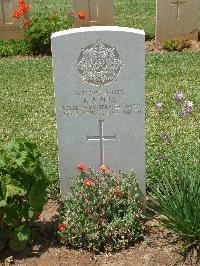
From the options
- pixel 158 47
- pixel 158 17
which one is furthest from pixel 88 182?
pixel 158 17

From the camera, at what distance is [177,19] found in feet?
33.1

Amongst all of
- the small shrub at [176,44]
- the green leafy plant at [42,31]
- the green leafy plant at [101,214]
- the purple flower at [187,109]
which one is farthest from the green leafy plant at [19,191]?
the small shrub at [176,44]

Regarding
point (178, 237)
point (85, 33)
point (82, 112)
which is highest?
point (85, 33)

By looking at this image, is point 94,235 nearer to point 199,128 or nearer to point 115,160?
point 115,160

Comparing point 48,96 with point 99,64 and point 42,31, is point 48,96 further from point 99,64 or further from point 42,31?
point 99,64

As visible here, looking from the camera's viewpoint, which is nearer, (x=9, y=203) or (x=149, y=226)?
(x=9, y=203)

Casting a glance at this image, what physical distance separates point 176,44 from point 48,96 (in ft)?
10.3

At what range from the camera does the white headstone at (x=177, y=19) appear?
9.93m

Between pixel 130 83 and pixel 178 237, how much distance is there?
122 centimetres

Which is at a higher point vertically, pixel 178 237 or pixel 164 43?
pixel 164 43

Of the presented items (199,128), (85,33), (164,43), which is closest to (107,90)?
(85,33)

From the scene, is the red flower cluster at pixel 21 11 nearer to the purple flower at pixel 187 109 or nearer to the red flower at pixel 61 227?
the purple flower at pixel 187 109

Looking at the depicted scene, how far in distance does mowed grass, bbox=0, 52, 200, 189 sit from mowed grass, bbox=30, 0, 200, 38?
2.34 meters

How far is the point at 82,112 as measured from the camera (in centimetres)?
422
